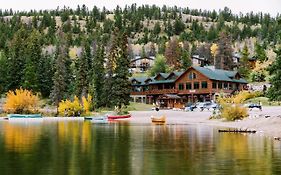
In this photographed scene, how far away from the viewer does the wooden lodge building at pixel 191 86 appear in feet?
327

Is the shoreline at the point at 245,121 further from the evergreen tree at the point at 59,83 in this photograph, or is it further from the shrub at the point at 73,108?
the evergreen tree at the point at 59,83

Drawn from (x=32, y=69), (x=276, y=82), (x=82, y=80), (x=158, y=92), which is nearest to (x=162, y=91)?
(x=158, y=92)

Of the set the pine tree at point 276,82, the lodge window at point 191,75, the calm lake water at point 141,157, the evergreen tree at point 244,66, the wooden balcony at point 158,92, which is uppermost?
the evergreen tree at point 244,66

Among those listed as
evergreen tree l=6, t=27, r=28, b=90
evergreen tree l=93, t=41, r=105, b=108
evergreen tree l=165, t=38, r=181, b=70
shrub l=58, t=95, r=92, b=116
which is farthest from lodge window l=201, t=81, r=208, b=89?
evergreen tree l=6, t=27, r=28, b=90

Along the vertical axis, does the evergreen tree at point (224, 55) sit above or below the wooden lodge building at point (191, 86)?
above

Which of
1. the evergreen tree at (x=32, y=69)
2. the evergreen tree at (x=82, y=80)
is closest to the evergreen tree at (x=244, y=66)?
the evergreen tree at (x=82, y=80)

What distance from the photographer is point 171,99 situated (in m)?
103

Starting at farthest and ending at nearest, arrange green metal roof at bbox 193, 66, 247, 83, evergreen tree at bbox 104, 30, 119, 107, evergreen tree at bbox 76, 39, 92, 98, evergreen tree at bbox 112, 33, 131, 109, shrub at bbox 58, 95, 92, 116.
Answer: green metal roof at bbox 193, 66, 247, 83 → evergreen tree at bbox 76, 39, 92, 98 → evergreen tree at bbox 104, 30, 119, 107 → evergreen tree at bbox 112, 33, 131, 109 → shrub at bbox 58, 95, 92, 116

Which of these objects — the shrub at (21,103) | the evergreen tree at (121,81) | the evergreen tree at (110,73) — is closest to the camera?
the shrub at (21,103)

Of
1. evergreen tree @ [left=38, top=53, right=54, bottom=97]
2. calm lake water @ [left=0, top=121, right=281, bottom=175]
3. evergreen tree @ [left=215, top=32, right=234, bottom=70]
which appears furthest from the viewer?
evergreen tree @ [left=215, top=32, right=234, bottom=70]

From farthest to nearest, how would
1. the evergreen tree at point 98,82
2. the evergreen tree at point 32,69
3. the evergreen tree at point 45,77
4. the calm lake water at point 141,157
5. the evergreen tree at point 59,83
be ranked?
1. the evergreen tree at point 45,77
2. the evergreen tree at point 32,69
3. the evergreen tree at point 59,83
4. the evergreen tree at point 98,82
5. the calm lake water at point 141,157

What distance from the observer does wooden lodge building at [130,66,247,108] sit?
99688 mm

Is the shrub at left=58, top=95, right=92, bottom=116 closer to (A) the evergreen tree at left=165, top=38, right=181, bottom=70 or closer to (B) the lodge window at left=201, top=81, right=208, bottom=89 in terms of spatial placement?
(B) the lodge window at left=201, top=81, right=208, bottom=89

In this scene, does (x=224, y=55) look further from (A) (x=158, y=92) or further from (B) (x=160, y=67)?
(A) (x=158, y=92)
